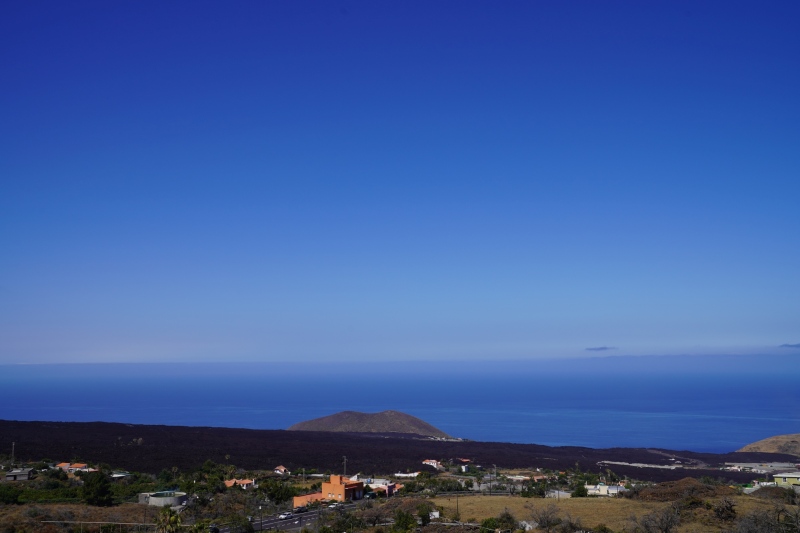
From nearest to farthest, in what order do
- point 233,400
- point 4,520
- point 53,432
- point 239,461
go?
point 4,520 → point 239,461 → point 53,432 → point 233,400

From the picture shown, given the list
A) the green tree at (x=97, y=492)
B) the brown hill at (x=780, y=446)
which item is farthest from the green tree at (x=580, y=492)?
the brown hill at (x=780, y=446)

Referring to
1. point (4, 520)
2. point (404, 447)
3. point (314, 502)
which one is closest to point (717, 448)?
point (404, 447)

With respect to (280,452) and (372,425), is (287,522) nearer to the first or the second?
(280,452)

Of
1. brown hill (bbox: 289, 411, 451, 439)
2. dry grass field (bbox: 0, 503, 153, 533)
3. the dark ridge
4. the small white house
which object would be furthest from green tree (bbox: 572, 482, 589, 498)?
brown hill (bbox: 289, 411, 451, 439)

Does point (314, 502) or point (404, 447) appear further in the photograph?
point (404, 447)

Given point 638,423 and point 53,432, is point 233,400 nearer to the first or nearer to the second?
point 638,423

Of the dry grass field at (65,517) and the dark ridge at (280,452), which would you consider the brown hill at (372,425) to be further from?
the dry grass field at (65,517)
